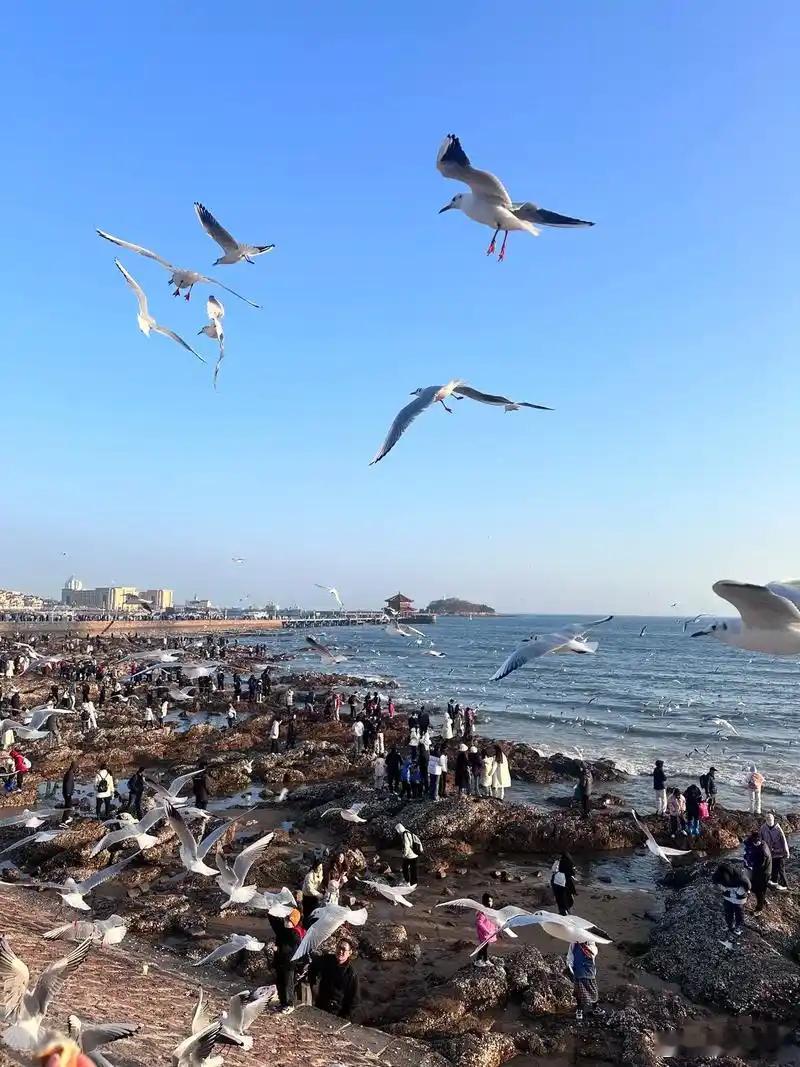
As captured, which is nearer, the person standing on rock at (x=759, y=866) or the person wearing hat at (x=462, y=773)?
the person standing on rock at (x=759, y=866)

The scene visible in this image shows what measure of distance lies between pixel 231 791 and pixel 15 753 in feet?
16.5

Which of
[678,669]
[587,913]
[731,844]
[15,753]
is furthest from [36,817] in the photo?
[678,669]

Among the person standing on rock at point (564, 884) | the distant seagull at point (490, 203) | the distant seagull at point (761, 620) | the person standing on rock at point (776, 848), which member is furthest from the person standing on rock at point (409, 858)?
→ the distant seagull at point (490, 203)

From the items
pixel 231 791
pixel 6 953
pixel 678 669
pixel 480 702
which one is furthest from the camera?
pixel 678 669

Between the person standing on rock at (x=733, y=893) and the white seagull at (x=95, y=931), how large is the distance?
23.9 feet

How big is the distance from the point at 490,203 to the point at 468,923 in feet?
30.8

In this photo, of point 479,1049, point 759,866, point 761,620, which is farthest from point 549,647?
point 759,866

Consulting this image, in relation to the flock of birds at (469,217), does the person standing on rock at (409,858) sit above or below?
below

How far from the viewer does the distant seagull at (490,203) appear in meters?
6.48

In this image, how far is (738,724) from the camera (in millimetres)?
31844

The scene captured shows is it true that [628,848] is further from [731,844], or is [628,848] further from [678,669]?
[678,669]

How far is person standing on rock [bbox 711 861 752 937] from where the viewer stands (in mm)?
8945

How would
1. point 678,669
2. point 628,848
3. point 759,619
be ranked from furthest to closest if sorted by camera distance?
point 678,669 < point 628,848 < point 759,619

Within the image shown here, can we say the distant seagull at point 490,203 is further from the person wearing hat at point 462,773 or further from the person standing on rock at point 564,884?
the person wearing hat at point 462,773
